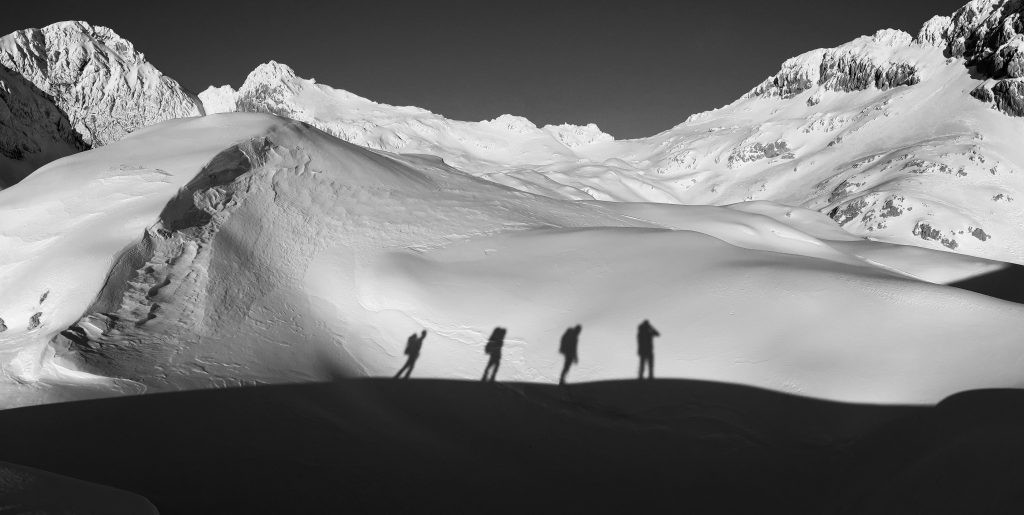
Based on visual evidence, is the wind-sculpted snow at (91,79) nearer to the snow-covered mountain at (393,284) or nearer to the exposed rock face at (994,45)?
Result: the snow-covered mountain at (393,284)

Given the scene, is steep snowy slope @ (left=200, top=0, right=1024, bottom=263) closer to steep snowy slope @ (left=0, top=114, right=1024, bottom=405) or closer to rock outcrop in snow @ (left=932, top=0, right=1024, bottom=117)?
rock outcrop in snow @ (left=932, top=0, right=1024, bottom=117)

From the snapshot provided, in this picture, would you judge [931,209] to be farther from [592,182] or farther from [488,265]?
[488,265]

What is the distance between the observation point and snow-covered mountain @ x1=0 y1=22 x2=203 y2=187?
285 ft

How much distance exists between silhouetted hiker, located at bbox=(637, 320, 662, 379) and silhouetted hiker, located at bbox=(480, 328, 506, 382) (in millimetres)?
2364

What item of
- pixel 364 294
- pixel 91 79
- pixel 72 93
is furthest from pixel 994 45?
pixel 72 93

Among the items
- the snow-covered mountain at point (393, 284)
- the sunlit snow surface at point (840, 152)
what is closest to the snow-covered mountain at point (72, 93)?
the sunlit snow surface at point (840, 152)

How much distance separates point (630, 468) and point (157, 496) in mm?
5222

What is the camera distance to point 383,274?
11.9 m

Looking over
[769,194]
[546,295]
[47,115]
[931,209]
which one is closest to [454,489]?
[546,295]

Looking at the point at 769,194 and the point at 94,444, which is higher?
the point at 769,194

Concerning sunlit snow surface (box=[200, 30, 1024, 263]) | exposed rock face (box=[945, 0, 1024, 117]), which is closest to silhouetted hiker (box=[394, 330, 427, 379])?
sunlit snow surface (box=[200, 30, 1024, 263])

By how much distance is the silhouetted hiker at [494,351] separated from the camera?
9.54m

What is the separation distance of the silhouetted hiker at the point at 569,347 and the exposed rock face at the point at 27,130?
88262mm

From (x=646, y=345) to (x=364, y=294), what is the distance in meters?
5.62
